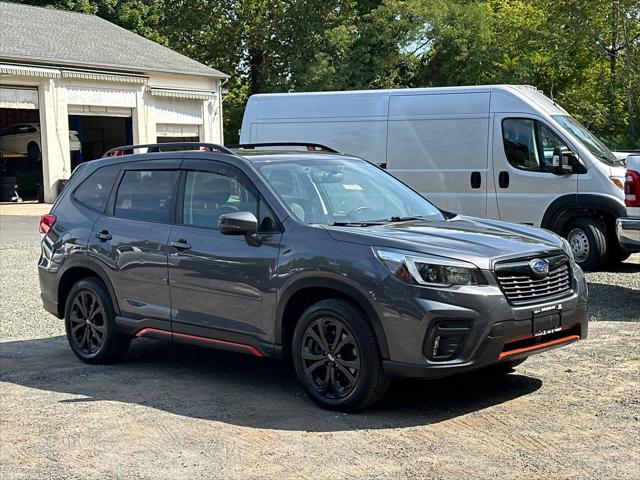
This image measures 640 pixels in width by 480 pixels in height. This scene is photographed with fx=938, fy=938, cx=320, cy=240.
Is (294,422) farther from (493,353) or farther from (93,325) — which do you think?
(93,325)

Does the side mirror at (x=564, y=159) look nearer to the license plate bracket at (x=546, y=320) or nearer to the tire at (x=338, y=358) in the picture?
the license plate bracket at (x=546, y=320)

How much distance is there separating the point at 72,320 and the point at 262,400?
7.65 feet

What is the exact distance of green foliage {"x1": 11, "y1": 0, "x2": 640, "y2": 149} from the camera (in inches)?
1172

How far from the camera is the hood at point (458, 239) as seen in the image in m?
5.89

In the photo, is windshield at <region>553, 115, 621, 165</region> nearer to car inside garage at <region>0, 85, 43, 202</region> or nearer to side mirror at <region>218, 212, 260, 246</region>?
side mirror at <region>218, 212, 260, 246</region>

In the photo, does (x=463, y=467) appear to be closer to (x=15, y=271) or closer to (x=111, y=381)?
(x=111, y=381)

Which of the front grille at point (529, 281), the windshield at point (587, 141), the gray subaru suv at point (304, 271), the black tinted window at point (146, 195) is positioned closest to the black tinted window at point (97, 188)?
the gray subaru suv at point (304, 271)

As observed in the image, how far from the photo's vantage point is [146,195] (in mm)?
7594

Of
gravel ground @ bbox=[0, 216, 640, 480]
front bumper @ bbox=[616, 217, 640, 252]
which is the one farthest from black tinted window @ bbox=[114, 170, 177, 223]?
front bumper @ bbox=[616, 217, 640, 252]

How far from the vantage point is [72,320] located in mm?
8039

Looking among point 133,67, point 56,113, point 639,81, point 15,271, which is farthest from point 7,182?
point 639,81

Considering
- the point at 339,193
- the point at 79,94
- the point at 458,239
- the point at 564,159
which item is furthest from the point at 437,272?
the point at 79,94

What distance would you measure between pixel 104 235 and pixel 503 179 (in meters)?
7.22

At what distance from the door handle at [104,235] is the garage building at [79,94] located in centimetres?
2145
